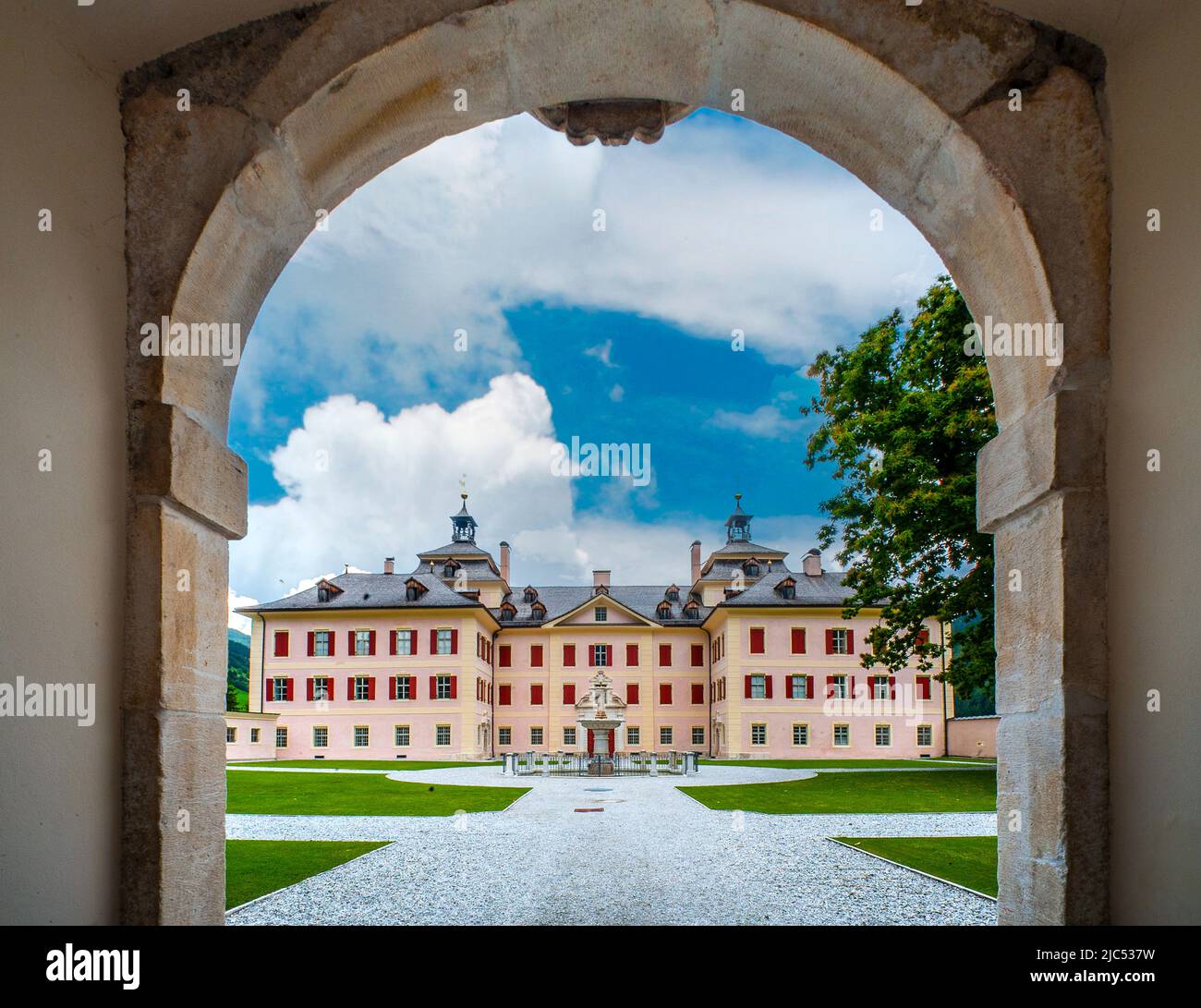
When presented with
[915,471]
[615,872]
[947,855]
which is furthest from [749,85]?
[915,471]

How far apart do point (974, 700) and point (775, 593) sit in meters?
16.9

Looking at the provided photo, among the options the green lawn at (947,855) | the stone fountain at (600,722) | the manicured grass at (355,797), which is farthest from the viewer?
the stone fountain at (600,722)

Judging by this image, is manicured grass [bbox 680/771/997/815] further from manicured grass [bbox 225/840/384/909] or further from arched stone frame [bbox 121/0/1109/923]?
arched stone frame [bbox 121/0/1109/923]

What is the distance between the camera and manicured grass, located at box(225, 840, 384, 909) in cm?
752

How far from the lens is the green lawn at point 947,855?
25.8 ft

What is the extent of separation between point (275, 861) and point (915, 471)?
460 inches

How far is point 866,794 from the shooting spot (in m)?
17.7

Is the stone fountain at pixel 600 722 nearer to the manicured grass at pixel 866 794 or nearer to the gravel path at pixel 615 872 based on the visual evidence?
the manicured grass at pixel 866 794

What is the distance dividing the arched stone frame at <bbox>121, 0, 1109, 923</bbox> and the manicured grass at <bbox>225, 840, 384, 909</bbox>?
4.20 m

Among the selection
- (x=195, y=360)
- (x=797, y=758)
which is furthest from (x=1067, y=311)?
(x=797, y=758)

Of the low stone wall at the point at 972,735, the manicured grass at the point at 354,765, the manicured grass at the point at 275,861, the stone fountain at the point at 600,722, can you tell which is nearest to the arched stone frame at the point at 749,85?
the manicured grass at the point at 275,861

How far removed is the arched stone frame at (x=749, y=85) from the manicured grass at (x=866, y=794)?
1216cm

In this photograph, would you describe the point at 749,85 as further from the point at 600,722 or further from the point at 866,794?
the point at 600,722

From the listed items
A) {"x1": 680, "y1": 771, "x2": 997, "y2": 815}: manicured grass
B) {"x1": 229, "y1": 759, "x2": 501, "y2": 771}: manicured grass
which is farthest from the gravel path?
{"x1": 229, "y1": 759, "x2": 501, "y2": 771}: manicured grass
